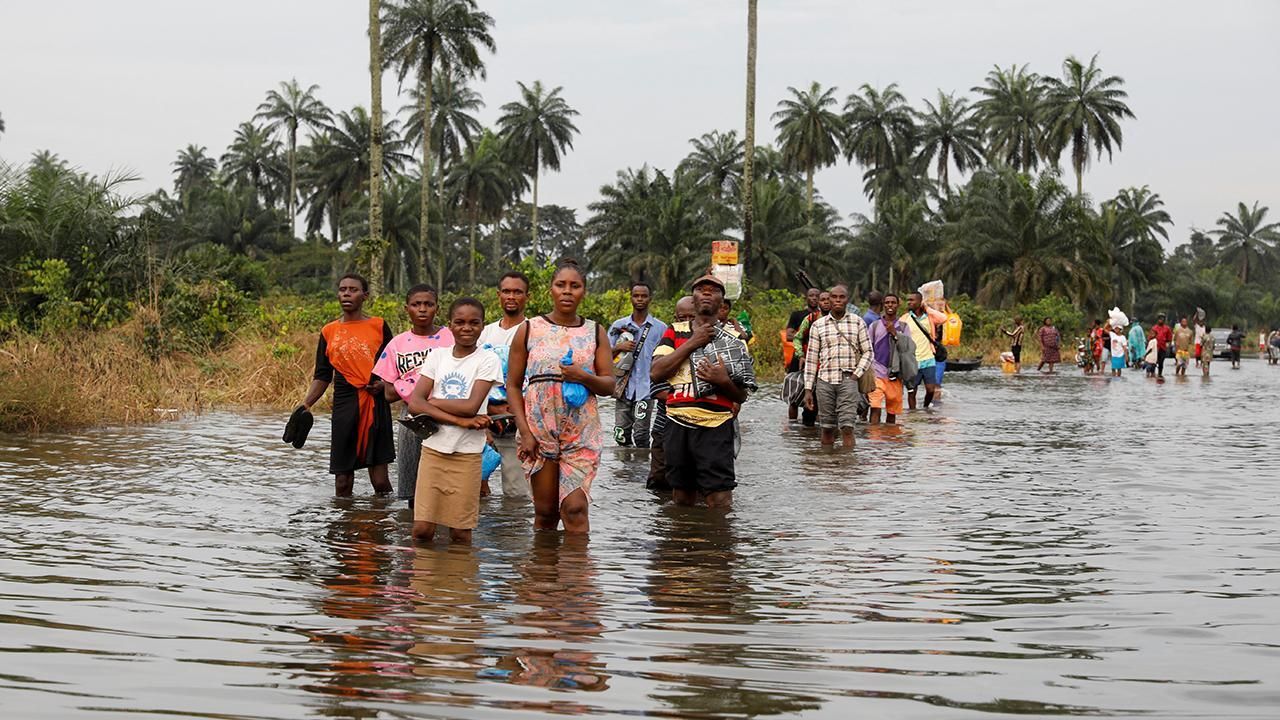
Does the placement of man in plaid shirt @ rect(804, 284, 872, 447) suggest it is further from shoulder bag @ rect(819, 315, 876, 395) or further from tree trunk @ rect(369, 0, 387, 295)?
tree trunk @ rect(369, 0, 387, 295)

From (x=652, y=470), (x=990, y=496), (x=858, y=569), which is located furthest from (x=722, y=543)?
(x=990, y=496)

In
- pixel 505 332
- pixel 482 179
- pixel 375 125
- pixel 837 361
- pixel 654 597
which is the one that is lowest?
pixel 654 597

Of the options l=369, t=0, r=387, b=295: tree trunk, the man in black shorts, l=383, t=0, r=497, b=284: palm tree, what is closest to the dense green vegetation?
l=383, t=0, r=497, b=284: palm tree

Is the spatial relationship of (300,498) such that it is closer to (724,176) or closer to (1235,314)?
(724,176)

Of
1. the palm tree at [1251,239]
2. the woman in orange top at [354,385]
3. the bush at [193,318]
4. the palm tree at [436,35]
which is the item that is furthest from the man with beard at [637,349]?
the palm tree at [1251,239]

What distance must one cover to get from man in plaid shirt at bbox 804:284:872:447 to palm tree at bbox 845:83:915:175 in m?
69.1

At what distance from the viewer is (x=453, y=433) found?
7.43m

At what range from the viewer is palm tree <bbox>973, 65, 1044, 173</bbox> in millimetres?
75750

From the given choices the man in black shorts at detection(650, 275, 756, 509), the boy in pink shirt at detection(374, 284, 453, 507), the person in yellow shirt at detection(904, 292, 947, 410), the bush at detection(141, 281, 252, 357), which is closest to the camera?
the man in black shorts at detection(650, 275, 756, 509)

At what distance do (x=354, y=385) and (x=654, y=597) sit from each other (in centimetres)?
389

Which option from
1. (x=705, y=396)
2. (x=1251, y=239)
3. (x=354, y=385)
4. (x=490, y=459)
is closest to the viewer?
(x=705, y=396)

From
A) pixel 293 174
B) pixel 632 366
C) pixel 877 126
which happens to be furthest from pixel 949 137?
pixel 632 366

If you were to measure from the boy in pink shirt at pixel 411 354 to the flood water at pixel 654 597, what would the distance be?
47cm

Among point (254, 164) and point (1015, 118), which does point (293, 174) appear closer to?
point (254, 164)
